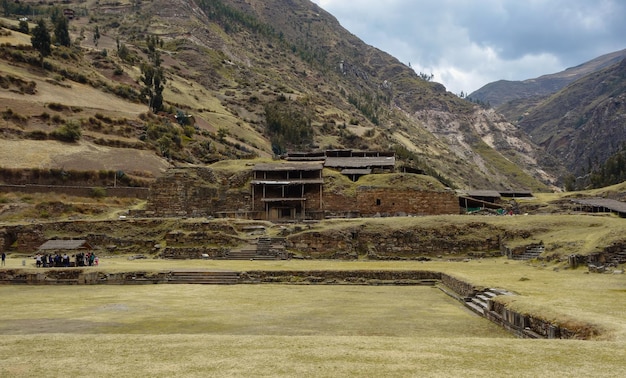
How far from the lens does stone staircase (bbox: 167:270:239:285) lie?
96.7 feet

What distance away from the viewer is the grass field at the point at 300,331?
907 cm

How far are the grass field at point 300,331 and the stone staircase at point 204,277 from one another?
5.52 feet

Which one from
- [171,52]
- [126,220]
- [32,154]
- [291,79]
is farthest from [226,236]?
[291,79]

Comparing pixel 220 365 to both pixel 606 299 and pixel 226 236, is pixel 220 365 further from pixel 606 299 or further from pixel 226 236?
pixel 226 236

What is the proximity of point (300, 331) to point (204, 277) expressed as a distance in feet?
53.7

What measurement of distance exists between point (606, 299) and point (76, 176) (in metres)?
64.4

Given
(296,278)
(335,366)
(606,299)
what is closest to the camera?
(335,366)

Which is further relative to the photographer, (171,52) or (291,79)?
(291,79)

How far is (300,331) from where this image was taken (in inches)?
588

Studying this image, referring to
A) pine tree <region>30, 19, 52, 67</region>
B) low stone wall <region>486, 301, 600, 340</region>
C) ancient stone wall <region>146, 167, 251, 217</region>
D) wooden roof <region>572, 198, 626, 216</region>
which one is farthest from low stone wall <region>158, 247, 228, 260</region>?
pine tree <region>30, 19, 52, 67</region>

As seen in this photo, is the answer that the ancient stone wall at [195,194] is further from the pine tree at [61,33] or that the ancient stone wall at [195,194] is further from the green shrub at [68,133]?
the pine tree at [61,33]

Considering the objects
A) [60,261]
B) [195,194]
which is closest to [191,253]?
[60,261]

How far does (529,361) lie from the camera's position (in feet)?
30.8

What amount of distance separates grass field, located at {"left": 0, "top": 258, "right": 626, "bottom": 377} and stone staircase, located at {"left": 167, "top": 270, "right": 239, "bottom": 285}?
1684 mm
